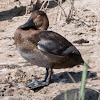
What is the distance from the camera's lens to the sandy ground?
19.0 ft

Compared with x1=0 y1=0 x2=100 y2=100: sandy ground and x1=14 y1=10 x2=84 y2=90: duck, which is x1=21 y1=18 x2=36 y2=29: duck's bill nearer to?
x1=14 y1=10 x2=84 y2=90: duck

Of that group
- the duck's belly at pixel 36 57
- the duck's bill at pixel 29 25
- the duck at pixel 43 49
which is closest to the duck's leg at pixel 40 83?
the duck at pixel 43 49

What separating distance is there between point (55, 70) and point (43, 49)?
125cm

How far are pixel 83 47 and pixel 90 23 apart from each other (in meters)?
1.74

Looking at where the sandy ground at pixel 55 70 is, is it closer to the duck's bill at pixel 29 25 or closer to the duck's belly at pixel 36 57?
the duck's belly at pixel 36 57

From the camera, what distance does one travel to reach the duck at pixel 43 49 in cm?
570

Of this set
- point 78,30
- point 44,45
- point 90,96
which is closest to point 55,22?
point 78,30

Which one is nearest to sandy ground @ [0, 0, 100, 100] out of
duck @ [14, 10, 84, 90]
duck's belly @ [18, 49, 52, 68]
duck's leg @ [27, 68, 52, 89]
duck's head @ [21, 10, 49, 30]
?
duck's leg @ [27, 68, 52, 89]

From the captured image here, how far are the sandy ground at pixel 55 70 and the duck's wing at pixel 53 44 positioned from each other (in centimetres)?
57

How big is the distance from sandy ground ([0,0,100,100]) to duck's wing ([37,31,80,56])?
57 cm

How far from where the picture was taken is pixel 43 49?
18.7 ft

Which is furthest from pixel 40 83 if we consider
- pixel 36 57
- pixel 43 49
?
pixel 43 49

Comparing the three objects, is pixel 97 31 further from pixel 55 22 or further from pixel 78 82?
pixel 78 82

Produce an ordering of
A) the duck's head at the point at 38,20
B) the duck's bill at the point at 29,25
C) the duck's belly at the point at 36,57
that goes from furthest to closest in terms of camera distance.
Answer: the duck's head at the point at 38,20 → the duck's bill at the point at 29,25 → the duck's belly at the point at 36,57
